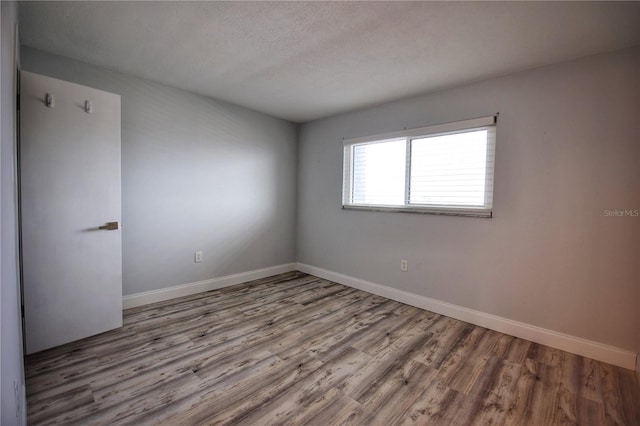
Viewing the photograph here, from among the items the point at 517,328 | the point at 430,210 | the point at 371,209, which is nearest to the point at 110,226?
the point at 371,209

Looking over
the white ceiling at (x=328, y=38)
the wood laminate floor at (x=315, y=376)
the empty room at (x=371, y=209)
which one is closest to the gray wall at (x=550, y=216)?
the empty room at (x=371, y=209)

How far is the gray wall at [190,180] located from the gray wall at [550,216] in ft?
6.31

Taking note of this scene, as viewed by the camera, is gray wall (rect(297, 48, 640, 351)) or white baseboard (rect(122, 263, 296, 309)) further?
white baseboard (rect(122, 263, 296, 309))

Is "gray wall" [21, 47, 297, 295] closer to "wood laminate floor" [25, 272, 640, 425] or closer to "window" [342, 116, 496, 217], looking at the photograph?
"wood laminate floor" [25, 272, 640, 425]

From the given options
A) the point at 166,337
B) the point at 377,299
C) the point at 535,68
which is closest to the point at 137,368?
the point at 166,337

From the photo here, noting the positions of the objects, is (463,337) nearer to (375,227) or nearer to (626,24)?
(375,227)

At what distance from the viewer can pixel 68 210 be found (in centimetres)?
213

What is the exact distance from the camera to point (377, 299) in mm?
3309

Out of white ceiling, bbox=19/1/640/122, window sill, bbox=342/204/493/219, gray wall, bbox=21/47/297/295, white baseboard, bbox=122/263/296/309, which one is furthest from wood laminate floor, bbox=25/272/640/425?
white ceiling, bbox=19/1/640/122

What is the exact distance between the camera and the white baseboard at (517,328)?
207cm

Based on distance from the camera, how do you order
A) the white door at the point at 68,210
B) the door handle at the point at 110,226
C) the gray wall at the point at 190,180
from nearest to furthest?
the white door at the point at 68,210, the door handle at the point at 110,226, the gray wall at the point at 190,180

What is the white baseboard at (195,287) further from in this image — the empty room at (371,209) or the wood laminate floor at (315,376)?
the wood laminate floor at (315,376)

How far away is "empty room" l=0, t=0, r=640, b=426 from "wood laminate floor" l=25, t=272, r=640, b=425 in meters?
0.01

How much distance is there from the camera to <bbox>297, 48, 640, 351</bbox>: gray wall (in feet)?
6.71
